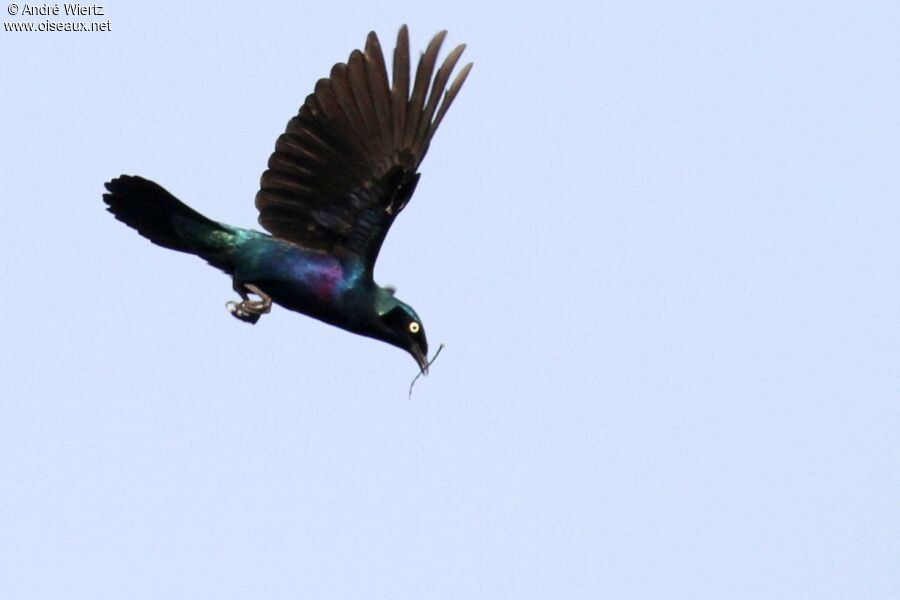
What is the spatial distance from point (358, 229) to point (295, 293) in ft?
2.12

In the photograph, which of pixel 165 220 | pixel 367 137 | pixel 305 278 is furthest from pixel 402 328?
pixel 165 220

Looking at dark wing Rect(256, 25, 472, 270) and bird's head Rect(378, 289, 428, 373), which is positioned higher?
dark wing Rect(256, 25, 472, 270)

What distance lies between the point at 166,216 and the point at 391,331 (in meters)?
1.82

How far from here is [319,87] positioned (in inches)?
1831

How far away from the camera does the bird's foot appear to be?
4628 centimetres

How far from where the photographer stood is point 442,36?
153 ft

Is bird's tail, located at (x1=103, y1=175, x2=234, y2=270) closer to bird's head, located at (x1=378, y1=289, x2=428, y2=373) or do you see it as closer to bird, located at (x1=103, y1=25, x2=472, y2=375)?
bird, located at (x1=103, y1=25, x2=472, y2=375)

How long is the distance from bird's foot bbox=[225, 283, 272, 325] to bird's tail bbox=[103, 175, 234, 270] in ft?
1.26

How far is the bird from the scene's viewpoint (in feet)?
152

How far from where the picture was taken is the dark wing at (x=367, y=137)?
46469 mm

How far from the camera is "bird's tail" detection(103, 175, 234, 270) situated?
1831 inches

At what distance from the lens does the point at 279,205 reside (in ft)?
153

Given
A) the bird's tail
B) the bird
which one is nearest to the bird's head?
the bird

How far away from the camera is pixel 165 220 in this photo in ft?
153
